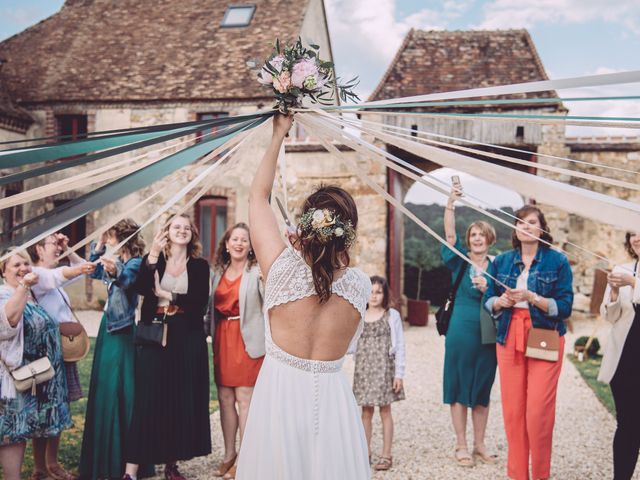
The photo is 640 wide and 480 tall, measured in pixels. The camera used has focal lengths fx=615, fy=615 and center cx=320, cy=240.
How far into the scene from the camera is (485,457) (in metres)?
5.00

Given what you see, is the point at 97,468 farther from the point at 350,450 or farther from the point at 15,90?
the point at 15,90

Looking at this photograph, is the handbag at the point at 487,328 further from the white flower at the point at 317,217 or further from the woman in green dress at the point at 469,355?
the white flower at the point at 317,217

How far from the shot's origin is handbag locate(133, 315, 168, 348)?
4.26 meters

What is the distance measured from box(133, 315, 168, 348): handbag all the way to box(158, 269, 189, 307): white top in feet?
0.52

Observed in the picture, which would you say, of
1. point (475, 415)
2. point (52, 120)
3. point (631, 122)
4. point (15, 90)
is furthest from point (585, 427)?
point (15, 90)

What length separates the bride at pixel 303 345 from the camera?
241 cm

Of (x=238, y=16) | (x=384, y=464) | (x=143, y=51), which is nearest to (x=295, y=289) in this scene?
(x=384, y=464)

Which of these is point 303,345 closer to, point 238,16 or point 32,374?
point 32,374

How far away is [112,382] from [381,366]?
2.07 metres

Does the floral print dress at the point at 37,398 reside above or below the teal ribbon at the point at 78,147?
below

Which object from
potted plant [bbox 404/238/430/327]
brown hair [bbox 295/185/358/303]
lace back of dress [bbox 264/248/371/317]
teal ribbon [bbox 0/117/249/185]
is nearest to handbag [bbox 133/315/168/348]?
Result: teal ribbon [bbox 0/117/249/185]

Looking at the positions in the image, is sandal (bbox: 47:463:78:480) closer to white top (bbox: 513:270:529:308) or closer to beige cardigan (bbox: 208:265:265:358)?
beige cardigan (bbox: 208:265:265:358)

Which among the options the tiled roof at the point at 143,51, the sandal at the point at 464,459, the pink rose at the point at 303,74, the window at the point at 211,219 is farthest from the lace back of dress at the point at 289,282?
the window at the point at 211,219

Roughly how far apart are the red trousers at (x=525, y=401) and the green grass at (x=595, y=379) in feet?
10.7
